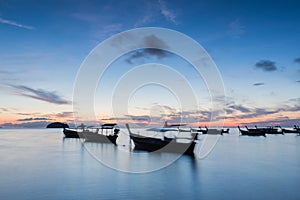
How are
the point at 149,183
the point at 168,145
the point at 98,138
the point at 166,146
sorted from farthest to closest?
1. the point at 98,138
2. the point at 166,146
3. the point at 168,145
4. the point at 149,183

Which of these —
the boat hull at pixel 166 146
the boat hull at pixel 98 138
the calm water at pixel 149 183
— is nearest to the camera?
the calm water at pixel 149 183

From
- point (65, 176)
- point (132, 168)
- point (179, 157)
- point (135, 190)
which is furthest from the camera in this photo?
point (179, 157)

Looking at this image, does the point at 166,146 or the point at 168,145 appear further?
the point at 166,146

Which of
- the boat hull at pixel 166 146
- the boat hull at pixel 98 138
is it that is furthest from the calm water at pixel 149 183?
the boat hull at pixel 98 138

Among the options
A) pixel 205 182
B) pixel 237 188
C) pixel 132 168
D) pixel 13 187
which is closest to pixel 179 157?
pixel 132 168

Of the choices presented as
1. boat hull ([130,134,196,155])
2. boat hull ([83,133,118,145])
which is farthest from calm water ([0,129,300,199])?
boat hull ([83,133,118,145])

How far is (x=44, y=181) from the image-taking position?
49.3 ft

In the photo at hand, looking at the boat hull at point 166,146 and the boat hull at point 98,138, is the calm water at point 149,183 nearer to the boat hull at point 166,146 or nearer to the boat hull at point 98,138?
the boat hull at point 166,146

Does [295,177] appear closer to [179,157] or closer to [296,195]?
[296,195]

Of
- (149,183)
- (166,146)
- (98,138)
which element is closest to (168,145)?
(166,146)

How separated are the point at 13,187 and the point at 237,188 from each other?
12332 millimetres

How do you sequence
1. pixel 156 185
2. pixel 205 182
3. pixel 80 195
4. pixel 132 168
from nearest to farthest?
pixel 80 195 → pixel 156 185 → pixel 205 182 → pixel 132 168

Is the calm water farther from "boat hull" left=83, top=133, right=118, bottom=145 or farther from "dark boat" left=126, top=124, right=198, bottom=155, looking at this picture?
"boat hull" left=83, top=133, right=118, bottom=145

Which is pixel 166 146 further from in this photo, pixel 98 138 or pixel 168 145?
pixel 98 138
